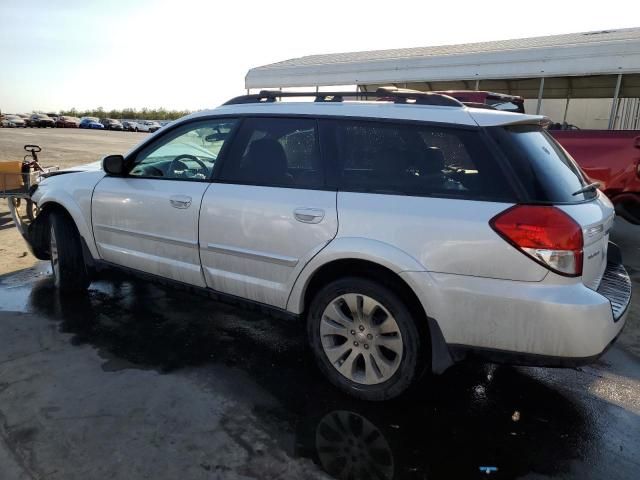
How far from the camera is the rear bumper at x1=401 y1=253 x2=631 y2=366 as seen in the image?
8.07 ft

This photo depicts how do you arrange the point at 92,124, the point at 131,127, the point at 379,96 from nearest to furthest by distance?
the point at 379,96 < the point at 131,127 < the point at 92,124

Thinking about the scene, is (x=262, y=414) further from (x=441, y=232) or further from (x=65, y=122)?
(x=65, y=122)

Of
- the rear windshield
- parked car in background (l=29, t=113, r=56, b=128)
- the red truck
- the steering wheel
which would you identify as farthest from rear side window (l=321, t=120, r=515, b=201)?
parked car in background (l=29, t=113, r=56, b=128)

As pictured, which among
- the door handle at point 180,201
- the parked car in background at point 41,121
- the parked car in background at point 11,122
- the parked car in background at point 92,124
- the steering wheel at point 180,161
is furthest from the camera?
the parked car in background at point 92,124

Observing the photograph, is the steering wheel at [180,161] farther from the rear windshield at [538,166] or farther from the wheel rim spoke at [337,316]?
the rear windshield at [538,166]

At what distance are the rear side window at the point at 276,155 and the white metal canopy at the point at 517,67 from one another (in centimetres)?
1094

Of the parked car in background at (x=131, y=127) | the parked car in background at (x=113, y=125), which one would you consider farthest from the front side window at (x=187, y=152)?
the parked car in background at (x=113, y=125)

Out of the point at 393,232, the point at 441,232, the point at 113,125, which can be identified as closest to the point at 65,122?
the point at 113,125

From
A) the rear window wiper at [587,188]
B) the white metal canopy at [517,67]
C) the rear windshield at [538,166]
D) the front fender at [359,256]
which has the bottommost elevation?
the front fender at [359,256]

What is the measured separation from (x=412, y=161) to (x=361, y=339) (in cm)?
109

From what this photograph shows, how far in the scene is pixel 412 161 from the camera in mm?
2908

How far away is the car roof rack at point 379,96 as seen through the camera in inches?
123

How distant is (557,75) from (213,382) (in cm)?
1211

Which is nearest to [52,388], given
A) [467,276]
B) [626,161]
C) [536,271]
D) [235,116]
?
[235,116]
